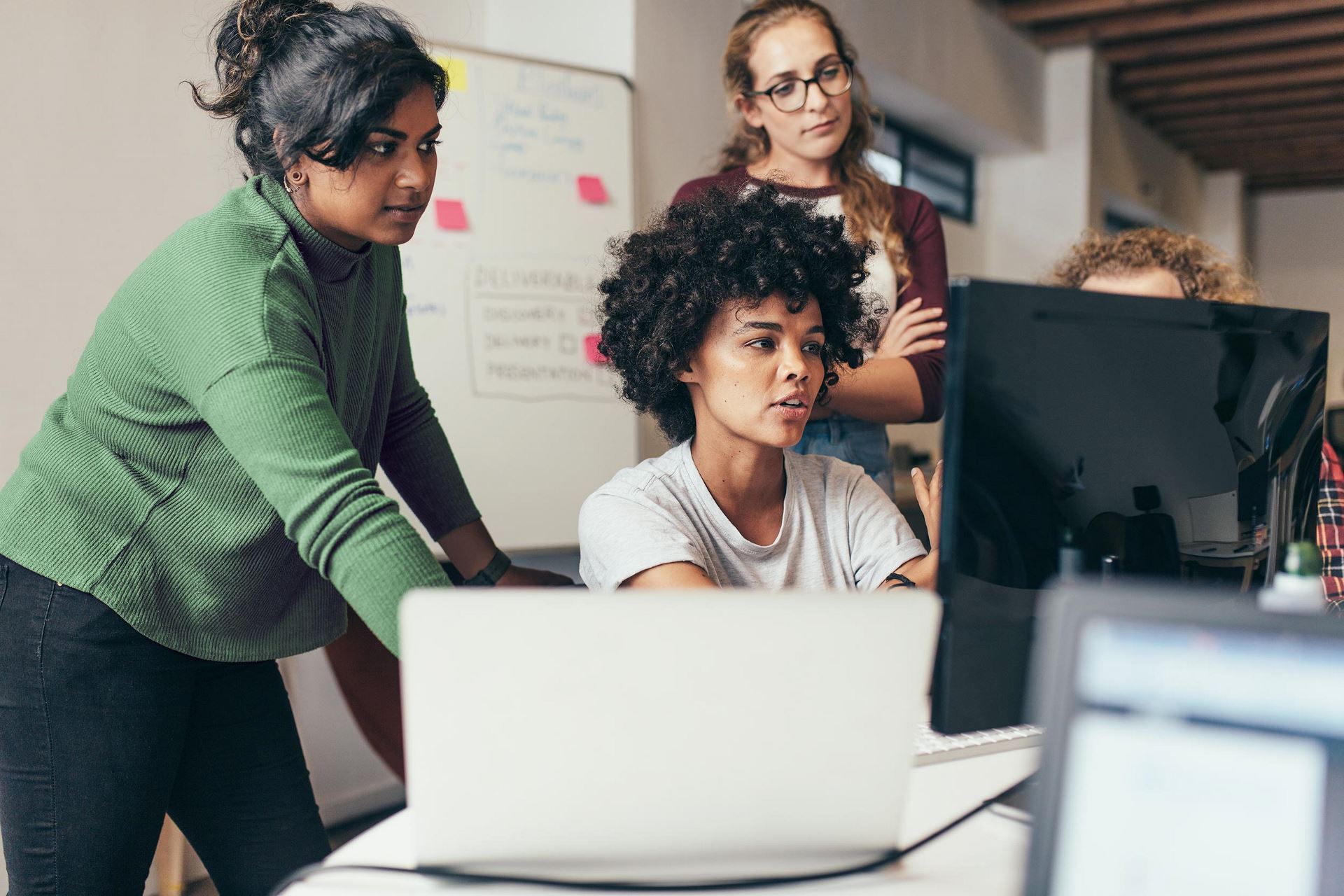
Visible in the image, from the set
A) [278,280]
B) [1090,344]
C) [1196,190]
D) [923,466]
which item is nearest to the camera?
[1090,344]

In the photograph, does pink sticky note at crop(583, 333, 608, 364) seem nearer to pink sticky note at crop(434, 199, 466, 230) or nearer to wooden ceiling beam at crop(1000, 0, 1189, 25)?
pink sticky note at crop(434, 199, 466, 230)

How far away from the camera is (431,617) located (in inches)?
23.1

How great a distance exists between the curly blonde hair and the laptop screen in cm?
145

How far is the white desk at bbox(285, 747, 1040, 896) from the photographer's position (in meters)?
0.68

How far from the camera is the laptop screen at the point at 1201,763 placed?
0.50 metres

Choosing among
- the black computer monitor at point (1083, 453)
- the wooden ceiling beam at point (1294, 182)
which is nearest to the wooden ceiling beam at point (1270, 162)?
the wooden ceiling beam at point (1294, 182)

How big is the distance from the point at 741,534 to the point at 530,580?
27cm

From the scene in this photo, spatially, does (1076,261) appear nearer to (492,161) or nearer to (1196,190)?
(492,161)

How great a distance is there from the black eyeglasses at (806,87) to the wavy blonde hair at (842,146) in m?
0.05

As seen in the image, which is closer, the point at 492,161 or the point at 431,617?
the point at 431,617

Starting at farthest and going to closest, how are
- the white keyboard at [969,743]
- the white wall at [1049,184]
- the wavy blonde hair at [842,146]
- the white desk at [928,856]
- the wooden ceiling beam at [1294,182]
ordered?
the wooden ceiling beam at [1294,182] < the white wall at [1049,184] < the wavy blonde hair at [842,146] < the white keyboard at [969,743] < the white desk at [928,856]

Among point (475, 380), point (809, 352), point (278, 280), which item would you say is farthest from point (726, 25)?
point (278, 280)

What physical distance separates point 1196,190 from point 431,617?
348 inches

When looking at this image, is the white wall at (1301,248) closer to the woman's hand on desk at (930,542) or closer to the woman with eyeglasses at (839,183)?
the woman with eyeglasses at (839,183)
